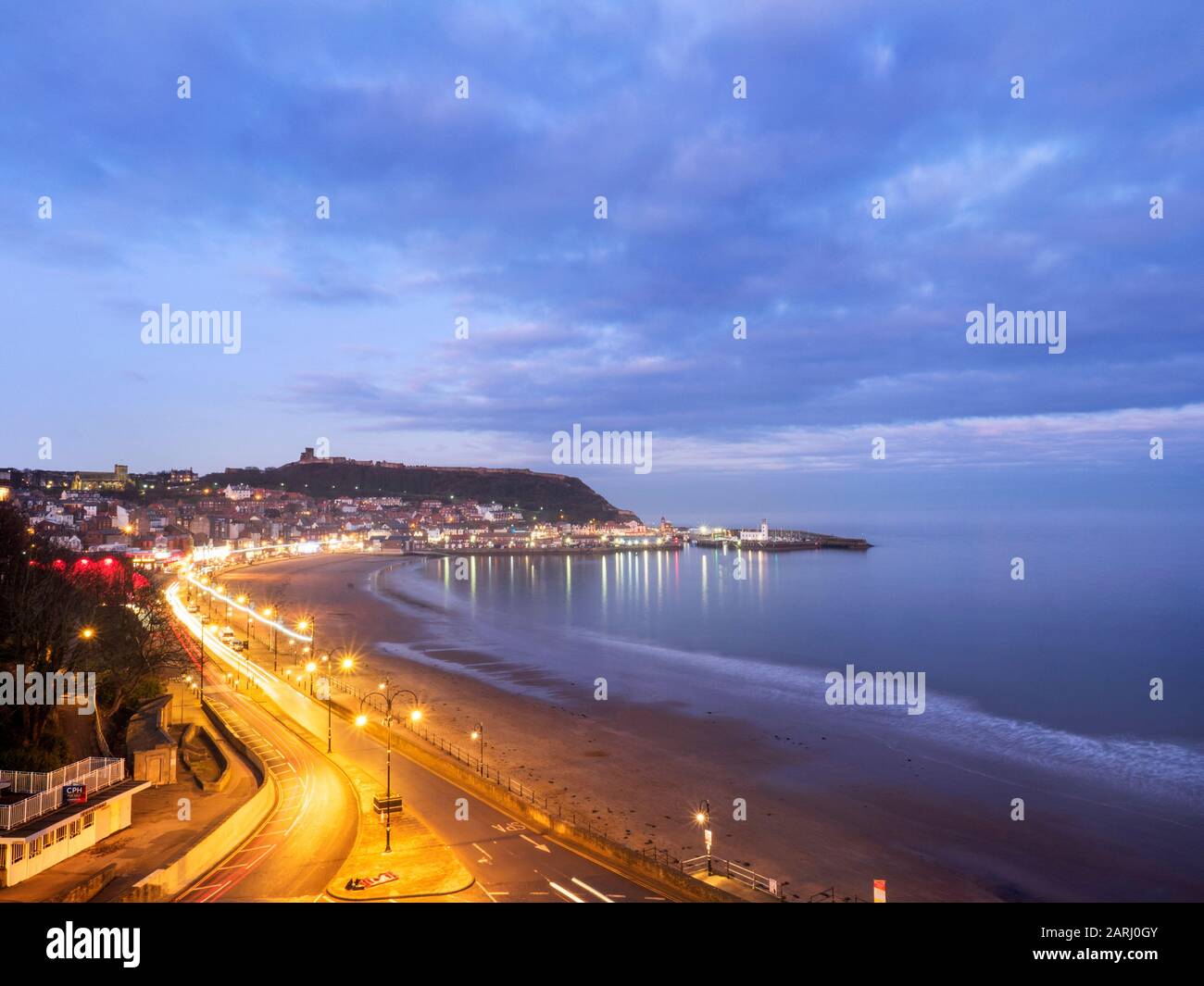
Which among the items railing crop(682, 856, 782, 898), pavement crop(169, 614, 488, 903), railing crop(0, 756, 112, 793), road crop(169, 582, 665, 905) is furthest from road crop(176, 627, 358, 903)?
railing crop(682, 856, 782, 898)

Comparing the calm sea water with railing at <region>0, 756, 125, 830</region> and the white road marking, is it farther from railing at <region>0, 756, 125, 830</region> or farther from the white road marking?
railing at <region>0, 756, 125, 830</region>

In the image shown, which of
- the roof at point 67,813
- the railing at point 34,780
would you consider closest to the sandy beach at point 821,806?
the roof at point 67,813

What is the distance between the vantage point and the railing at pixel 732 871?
16625 mm

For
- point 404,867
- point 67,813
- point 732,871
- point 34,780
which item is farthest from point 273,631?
point 732,871

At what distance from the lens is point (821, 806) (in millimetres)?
23891

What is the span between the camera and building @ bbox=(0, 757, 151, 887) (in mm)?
15281

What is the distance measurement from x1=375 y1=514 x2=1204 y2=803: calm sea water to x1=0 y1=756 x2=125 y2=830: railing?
24617mm

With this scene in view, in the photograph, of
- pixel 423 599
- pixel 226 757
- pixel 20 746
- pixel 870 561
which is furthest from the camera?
pixel 870 561

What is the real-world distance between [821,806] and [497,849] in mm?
11643

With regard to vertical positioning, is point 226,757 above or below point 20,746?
below
